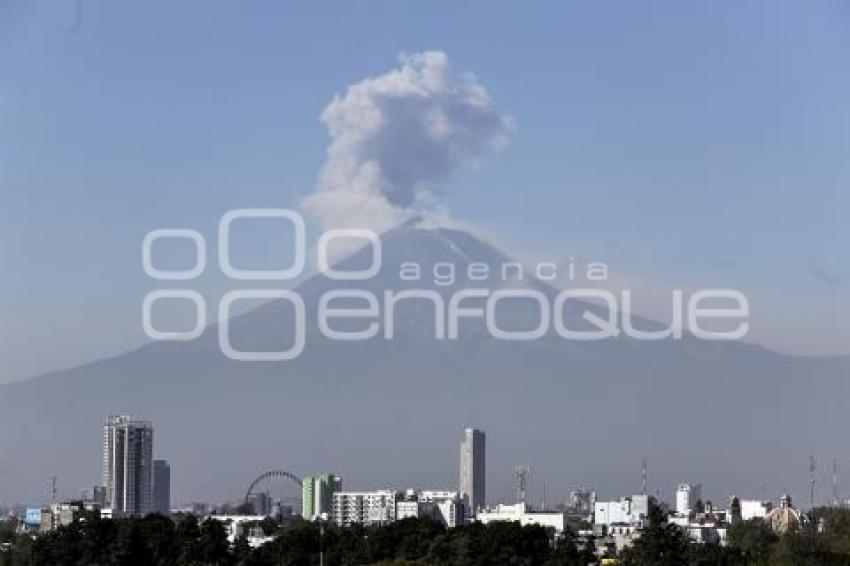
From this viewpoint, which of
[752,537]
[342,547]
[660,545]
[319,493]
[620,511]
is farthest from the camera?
[319,493]

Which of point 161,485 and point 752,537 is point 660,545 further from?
point 161,485

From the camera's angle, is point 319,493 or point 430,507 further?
point 319,493

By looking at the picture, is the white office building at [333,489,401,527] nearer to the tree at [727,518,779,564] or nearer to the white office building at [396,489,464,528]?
the white office building at [396,489,464,528]

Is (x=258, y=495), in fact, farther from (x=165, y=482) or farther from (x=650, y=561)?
(x=650, y=561)

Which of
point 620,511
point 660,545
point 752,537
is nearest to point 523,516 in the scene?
point 620,511

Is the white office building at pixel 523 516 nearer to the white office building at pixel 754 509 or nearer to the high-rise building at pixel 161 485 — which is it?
the white office building at pixel 754 509

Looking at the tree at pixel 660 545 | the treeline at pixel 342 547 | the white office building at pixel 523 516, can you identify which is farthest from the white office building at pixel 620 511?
the tree at pixel 660 545
